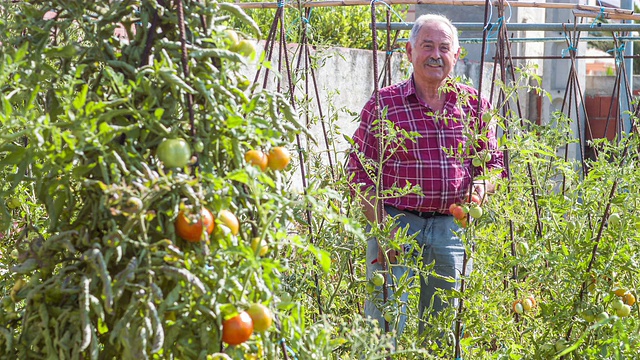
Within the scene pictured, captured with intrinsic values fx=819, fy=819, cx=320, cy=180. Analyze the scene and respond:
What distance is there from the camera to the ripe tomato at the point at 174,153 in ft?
3.95

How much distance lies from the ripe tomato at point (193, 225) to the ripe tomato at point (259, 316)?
0.14 metres

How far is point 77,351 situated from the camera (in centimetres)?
119

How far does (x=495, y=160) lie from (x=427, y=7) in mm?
5241

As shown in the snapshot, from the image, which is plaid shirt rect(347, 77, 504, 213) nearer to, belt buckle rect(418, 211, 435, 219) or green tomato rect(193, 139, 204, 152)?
belt buckle rect(418, 211, 435, 219)

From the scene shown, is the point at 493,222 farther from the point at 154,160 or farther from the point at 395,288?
the point at 154,160

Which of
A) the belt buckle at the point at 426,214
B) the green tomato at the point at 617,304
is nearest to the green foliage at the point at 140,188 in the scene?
the green tomato at the point at 617,304

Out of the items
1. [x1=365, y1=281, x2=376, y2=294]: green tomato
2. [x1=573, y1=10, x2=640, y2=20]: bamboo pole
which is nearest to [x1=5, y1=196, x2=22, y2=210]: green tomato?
[x1=365, y1=281, x2=376, y2=294]: green tomato

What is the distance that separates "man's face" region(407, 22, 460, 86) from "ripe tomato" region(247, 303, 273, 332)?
1.71 meters

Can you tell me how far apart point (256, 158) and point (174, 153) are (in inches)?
6.2

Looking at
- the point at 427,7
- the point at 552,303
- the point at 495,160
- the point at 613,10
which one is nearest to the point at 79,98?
the point at 552,303

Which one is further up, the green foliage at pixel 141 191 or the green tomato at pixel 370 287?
the green foliage at pixel 141 191

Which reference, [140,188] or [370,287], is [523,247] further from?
[140,188]

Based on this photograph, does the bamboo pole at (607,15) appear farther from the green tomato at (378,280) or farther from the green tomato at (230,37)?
the green tomato at (230,37)

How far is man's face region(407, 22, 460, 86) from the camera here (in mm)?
2822
